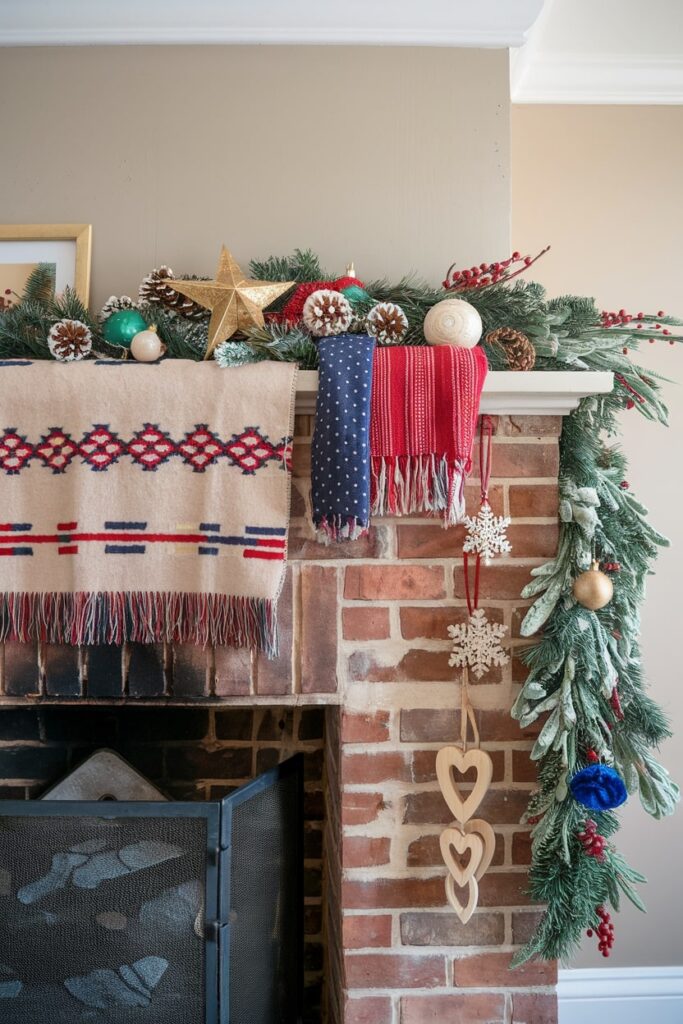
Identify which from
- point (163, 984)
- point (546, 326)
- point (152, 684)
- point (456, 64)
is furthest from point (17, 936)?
point (456, 64)

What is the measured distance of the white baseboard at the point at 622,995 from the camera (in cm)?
179

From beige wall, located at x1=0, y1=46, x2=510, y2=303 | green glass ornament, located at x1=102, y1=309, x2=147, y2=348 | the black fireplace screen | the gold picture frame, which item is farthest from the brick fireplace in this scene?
the gold picture frame

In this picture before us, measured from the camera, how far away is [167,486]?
4.29 ft

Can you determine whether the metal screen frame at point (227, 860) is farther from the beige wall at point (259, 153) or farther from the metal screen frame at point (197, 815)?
the beige wall at point (259, 153)

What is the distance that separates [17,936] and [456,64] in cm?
190

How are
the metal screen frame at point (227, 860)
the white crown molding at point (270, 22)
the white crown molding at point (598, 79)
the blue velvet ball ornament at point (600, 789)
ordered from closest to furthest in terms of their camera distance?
the blue velvet ball ornament at point (600, 789) < the metal screen frame at point (227, 860) < the white crown molding at point (270, 22) < the white crown molding at point (598, 79)

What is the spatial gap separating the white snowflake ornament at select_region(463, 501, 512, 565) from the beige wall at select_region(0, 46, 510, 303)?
537 millimetres

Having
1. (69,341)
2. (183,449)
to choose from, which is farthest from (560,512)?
(69,341)

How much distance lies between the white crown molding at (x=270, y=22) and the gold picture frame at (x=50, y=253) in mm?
400

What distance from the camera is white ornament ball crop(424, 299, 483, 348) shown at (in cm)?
131

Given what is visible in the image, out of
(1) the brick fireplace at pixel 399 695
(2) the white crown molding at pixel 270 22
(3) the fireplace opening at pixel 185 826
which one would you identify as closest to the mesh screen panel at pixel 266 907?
(3) the fireplace opening at pixel 185 826

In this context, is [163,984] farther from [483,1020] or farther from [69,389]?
[69,389]

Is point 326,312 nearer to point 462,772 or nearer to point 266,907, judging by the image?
point 462,772

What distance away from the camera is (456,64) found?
5.17ft
